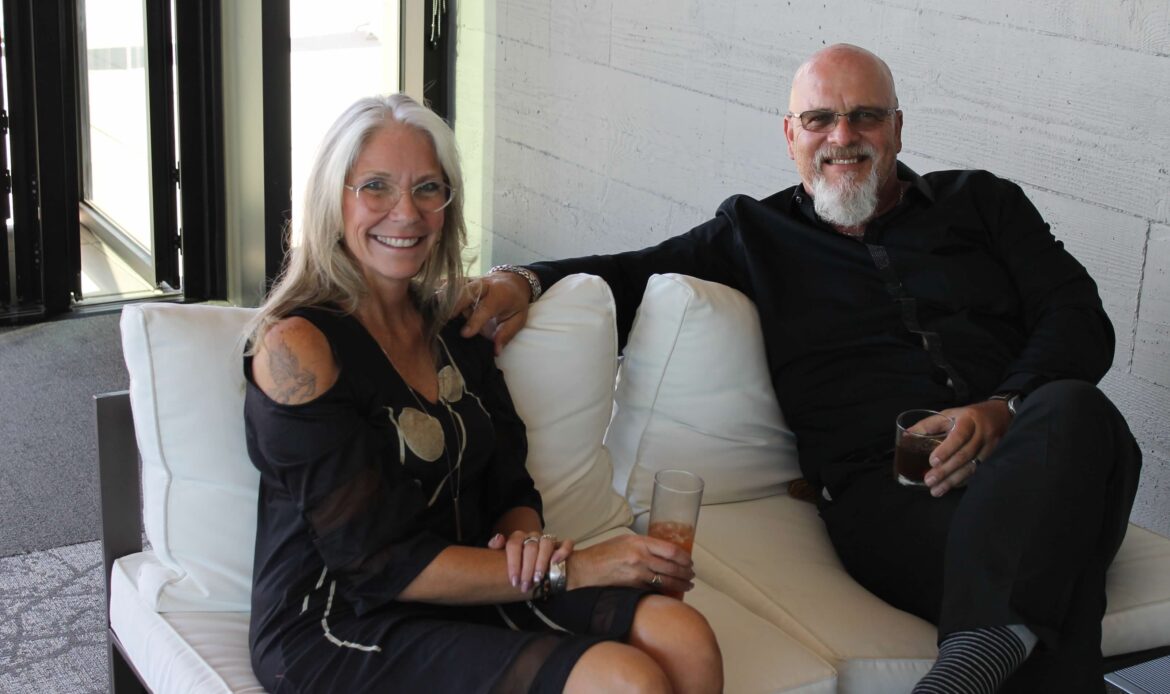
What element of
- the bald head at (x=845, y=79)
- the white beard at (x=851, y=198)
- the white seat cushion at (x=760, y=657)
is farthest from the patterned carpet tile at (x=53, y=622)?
the bald head at (x=845, y=79)

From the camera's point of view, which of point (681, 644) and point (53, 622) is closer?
point (681, 644)

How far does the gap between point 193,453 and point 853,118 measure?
143 cm

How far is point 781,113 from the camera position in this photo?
353cm

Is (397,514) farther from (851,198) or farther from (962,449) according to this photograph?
(851,198)

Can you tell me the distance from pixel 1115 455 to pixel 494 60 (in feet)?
10.8

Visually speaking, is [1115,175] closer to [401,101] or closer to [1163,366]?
[1163,366]

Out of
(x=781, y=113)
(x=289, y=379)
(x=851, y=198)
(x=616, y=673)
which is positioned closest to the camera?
(x=616, y=673)

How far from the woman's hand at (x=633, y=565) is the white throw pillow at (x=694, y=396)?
592 mm

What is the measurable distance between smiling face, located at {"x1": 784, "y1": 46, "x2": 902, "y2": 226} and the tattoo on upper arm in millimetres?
1233

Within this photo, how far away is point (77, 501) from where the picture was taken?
330 centimetres

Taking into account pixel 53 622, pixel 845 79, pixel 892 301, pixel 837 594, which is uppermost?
pixel 845 79

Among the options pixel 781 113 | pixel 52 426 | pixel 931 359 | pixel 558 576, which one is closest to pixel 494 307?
pixel 558 576

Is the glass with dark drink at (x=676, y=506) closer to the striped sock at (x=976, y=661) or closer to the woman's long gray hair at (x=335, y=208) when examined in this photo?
the striped sock at (x=976, y=661)

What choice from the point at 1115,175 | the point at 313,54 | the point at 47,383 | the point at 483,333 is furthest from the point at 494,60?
the point at 483,333
